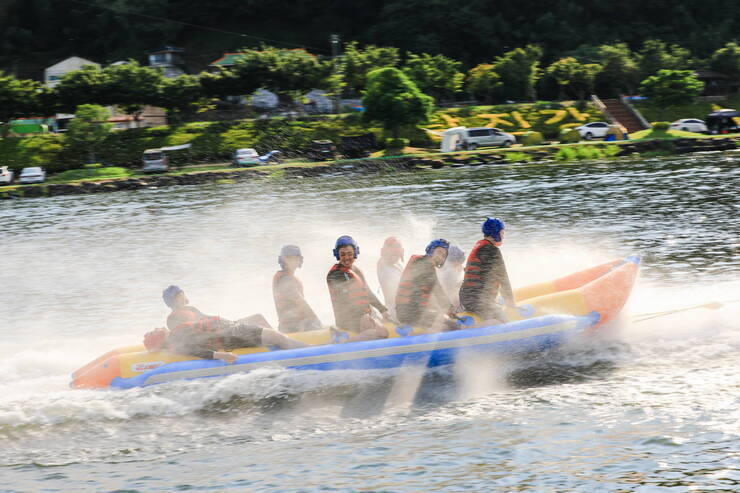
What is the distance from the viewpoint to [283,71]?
5941 centimetres

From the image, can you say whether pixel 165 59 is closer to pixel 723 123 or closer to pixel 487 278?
pixel 723 123

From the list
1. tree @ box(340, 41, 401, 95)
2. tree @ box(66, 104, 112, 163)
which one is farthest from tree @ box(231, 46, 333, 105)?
tree @ box(66, 104, 112, 163)

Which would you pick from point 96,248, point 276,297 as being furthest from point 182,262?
point 276,297

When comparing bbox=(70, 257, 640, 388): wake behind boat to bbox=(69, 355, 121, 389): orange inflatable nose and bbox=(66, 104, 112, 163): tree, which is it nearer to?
bbox=(69, 355, 121, 389): orange inflatable nose

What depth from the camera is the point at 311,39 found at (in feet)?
367

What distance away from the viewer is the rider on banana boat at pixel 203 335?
9273 mm

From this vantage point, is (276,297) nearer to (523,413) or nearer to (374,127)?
(523,413)

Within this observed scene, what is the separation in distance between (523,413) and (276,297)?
127 inches

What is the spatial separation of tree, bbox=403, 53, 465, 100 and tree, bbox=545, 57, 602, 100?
310 inches

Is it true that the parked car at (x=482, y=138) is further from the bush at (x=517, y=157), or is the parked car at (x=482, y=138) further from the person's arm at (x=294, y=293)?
the person's arm at (x=294, y=293)

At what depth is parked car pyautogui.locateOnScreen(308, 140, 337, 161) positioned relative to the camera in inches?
1852

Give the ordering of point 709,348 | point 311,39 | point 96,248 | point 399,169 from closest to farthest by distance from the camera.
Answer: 1. point 709,348
2. point 96,248
3. point 399,169
4. point 311,39

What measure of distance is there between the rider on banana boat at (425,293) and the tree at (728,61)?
67512mm

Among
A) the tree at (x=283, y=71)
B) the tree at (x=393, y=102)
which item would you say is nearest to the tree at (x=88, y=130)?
the tree at (x=283, y=71)
